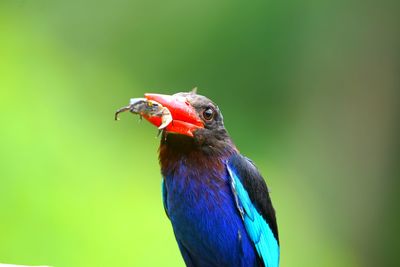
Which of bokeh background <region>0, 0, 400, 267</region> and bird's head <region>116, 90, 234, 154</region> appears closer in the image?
bird's head <region>116, 90, 234, 154</region>

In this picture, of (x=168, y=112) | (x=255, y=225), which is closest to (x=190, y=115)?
(x=168, y=112)

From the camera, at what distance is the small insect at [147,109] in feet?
9.05

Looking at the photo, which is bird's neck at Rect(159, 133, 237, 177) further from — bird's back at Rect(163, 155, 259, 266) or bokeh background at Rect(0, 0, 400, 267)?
bokeh background at Rect(0, 0, 400, 267)

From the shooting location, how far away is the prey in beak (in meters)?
2.79

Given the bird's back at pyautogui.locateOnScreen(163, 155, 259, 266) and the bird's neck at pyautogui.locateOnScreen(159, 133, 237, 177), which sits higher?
the bird's neck at pyautogui.locateOnScreen(159, 133, 237, 177)

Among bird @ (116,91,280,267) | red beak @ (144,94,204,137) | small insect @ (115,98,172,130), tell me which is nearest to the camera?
small insect @ (115,98,172,130)

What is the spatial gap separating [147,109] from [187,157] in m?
0.39

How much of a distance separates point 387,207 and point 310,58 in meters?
1.39

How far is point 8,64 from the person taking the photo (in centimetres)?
592

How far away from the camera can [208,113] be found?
10.2 ft

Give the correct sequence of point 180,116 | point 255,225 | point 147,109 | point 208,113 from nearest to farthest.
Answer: point 147,109 < point 180,116 < point 208,113 < point 255,225

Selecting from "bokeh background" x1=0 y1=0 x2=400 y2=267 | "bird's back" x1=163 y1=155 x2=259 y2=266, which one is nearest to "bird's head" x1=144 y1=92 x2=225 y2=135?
"bird's back" x1=163 y1=155 x2=259 y2=266

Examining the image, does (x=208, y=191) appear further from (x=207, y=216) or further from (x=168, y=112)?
(x=168, y=112)

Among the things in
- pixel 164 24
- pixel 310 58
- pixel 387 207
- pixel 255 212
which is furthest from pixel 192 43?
pixel 255 212
